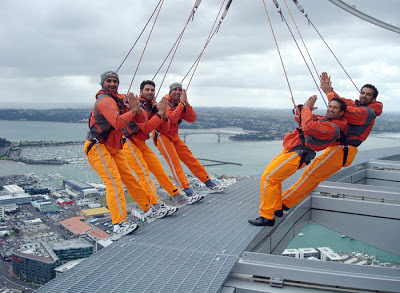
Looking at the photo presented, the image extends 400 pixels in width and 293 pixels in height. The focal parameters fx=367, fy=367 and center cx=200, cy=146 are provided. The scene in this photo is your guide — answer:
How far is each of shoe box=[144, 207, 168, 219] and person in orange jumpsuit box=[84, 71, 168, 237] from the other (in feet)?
1.12

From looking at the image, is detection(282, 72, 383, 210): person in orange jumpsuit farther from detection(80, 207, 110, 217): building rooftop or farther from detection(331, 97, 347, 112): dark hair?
detection(80, 207, 110, 217): building rooftop

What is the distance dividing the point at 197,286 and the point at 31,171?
22.6 metres

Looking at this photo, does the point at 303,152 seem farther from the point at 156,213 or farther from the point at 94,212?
the point at 94,212

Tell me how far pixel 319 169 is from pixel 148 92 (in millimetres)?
1742

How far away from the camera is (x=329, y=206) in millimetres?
3807

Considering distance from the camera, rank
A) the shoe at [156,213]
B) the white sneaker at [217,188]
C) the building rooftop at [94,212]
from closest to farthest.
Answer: the shoe at [156,213] < the white sneaker at [217,188] < the building rooftop at [94,212]

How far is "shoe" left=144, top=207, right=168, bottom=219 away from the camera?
3.24 m

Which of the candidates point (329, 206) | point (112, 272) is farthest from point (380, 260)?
point (112, 272)

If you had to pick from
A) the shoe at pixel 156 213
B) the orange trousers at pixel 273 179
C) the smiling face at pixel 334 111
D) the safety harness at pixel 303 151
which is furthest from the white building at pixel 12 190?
the smiling face at pixel 334 111

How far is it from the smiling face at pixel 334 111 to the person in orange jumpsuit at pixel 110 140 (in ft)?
5.19

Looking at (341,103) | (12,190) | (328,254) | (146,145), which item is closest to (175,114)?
(146,145)

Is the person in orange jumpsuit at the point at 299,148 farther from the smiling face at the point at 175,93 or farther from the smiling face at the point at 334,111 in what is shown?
the smiling face at the point at 175,93

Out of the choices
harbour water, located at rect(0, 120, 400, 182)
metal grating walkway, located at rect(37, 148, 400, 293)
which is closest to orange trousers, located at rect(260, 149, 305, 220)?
metal grating walkway, located at rect(37, 148, 400, 293)

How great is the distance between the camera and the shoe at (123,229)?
9.05 feet
